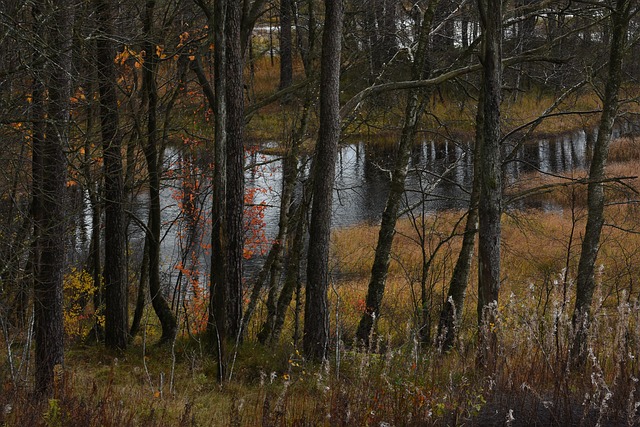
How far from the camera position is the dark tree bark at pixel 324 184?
873 centimetres

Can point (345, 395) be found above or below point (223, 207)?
below

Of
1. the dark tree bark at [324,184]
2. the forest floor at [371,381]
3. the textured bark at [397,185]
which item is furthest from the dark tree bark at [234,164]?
the textured bark at [397,185]

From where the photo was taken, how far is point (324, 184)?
8844mm

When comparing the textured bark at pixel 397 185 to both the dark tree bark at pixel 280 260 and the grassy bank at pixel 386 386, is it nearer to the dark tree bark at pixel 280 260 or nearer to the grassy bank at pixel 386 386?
the dark tree bark at pixel 280 260

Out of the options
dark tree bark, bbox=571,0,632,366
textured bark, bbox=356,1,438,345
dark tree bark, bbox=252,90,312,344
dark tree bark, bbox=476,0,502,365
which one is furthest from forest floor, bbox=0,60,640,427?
dark tree bark, bbox=252,90,312,344

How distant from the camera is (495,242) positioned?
25.5 feet

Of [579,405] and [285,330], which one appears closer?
[579,405]

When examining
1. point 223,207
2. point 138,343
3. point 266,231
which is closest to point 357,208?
point 266,231

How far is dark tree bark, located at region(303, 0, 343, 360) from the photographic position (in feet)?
28.7

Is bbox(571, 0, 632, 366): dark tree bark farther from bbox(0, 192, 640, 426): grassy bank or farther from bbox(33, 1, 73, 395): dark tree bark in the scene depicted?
bbox(33, 1, 73, 395): dark tree bark

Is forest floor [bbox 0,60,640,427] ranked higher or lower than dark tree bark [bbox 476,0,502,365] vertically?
lower

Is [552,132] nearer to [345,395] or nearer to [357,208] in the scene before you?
[357,208]

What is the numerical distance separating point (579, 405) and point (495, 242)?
9.09 ft

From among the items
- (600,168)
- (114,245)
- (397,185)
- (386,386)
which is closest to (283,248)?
(397,185)
